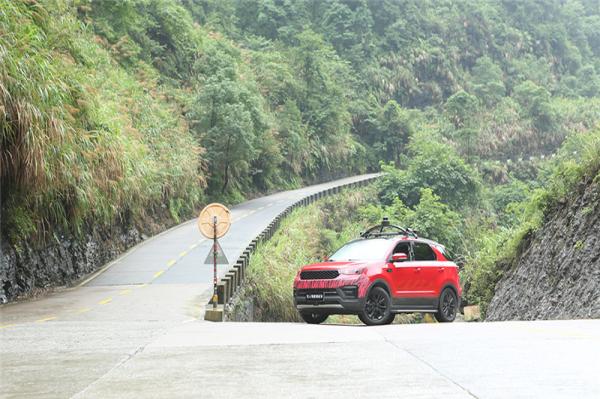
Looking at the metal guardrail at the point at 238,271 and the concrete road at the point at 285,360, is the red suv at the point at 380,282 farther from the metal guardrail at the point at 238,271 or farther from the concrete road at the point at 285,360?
the metal guardrail at the point at 238,271

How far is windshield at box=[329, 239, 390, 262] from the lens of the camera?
16969mm

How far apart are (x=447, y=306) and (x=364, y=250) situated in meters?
2.43

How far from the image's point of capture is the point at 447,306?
18266mm

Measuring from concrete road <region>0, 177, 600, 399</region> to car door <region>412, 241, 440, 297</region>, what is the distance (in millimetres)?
4080

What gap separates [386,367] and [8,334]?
7.18m

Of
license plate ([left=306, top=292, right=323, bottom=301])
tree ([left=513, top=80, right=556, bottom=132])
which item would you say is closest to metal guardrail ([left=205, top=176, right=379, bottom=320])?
license plate ([left=306, top=292, right=323, bottom=301])

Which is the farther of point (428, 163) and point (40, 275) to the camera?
point (428, 163)

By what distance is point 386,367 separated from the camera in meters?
8.38

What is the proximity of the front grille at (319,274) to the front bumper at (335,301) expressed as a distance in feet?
0.79

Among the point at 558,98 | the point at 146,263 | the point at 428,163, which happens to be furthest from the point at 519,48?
the point at 146,263

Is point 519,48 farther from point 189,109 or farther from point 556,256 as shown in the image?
point 556,256

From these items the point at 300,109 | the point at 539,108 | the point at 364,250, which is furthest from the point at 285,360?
the point at 539,108

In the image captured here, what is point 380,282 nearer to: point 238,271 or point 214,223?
point 214,223

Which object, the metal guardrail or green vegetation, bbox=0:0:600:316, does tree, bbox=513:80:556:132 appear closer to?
green vegetation, bbox=0:0:600:316
